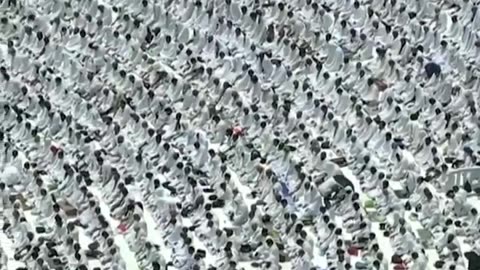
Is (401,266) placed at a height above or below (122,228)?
above

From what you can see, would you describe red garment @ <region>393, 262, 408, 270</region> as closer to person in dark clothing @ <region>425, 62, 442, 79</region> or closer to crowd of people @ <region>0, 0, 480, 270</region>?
crowd of people @ <region>0, 0, 480, 270</region>

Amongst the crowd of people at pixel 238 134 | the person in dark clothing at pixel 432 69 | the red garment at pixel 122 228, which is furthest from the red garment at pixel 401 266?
the person in dark clothing at pixel 432 69

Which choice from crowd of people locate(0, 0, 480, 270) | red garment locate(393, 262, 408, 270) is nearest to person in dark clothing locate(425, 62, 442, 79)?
crowd of people locate(0, 0, 480, 270)

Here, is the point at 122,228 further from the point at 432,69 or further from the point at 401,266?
the point at 432,69

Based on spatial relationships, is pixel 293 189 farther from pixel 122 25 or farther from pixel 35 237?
pixel 122 25

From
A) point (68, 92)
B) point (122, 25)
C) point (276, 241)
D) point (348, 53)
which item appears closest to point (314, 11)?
point (348, 53)

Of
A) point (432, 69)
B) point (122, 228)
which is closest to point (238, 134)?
point (122, 228)

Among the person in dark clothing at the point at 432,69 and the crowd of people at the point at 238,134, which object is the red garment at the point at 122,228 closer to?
the crowd of people at the point at 238,134

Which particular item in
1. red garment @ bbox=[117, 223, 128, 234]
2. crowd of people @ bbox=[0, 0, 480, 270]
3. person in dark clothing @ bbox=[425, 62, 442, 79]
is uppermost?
person in dark clothing @ bbox=[425, 62, 442, 79]
